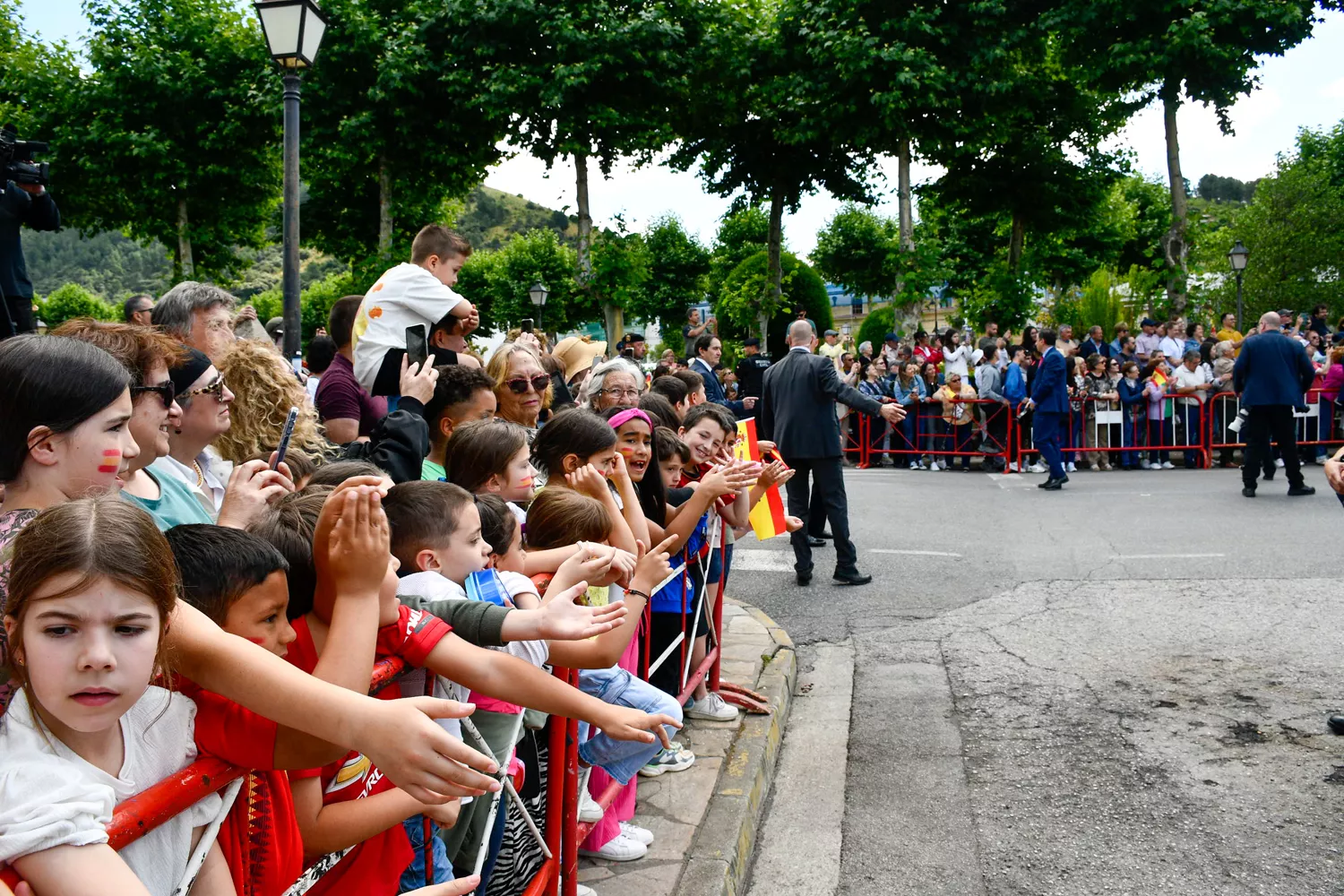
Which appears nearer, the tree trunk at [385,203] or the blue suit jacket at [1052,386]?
the blue suit jacket at [1052,386]

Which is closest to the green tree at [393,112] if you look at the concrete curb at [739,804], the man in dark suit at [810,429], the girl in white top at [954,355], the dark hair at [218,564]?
the girl in white top at [954,355]

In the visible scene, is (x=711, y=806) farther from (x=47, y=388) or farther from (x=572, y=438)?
(x=47, y=388)

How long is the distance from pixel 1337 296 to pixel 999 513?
94.8 ft

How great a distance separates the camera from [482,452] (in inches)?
143

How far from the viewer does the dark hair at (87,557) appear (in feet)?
4.93

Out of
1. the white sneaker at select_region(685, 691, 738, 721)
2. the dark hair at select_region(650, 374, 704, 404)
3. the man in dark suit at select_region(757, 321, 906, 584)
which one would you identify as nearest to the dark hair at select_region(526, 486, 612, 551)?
the white sneaker at select_region(685, 691, 738, 721)

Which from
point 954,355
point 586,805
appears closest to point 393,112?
point 954,355

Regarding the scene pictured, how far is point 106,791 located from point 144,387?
144 centimetres

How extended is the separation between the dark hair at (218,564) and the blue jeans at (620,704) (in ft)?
5.27

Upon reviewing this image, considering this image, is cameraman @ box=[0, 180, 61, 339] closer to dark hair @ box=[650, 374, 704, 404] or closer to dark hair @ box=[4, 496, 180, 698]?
dark hair @ box=[650, 374, 704, 404]

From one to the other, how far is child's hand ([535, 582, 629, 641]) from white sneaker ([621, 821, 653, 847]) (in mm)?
1604

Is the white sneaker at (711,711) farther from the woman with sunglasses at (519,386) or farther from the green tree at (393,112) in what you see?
the green tree at (393,112)

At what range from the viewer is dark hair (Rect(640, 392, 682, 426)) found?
617 cm

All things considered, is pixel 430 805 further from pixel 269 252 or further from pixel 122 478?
pixel 269 252
